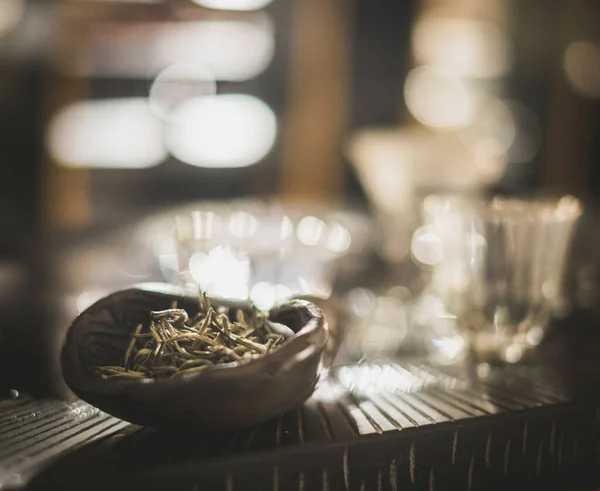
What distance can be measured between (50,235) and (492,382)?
146 cm

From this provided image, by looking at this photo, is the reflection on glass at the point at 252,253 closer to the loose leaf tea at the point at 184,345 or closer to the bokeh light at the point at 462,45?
the loose leaf tea at the point at 184,345

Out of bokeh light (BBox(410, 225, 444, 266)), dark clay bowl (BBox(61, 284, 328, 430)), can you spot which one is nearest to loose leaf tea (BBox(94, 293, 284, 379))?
dark clay bowl (BBox(61, 284, 328, 430))

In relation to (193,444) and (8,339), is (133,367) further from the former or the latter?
(8,339)

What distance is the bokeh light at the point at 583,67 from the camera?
3410mm

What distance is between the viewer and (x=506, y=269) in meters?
0.68

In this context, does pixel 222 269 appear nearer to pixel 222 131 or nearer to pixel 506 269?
pixel 506 269

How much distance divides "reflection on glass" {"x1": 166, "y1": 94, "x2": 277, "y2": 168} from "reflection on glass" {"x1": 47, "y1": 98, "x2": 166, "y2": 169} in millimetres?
91

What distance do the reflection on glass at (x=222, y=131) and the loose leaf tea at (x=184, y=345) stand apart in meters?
2.56

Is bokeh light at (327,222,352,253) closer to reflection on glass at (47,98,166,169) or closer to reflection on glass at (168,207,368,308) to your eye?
reflection on glass at (168,207,368,308)

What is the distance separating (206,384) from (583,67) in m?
3.55

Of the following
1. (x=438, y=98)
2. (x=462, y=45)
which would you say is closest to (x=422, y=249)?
(x=438, y=98)

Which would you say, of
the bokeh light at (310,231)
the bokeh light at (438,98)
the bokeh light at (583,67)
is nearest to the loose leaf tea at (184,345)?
the bokeh light at (310,231)

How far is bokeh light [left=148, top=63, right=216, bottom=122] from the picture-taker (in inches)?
115

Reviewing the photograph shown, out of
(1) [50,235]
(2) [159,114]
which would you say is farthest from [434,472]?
(2) [159,114]
